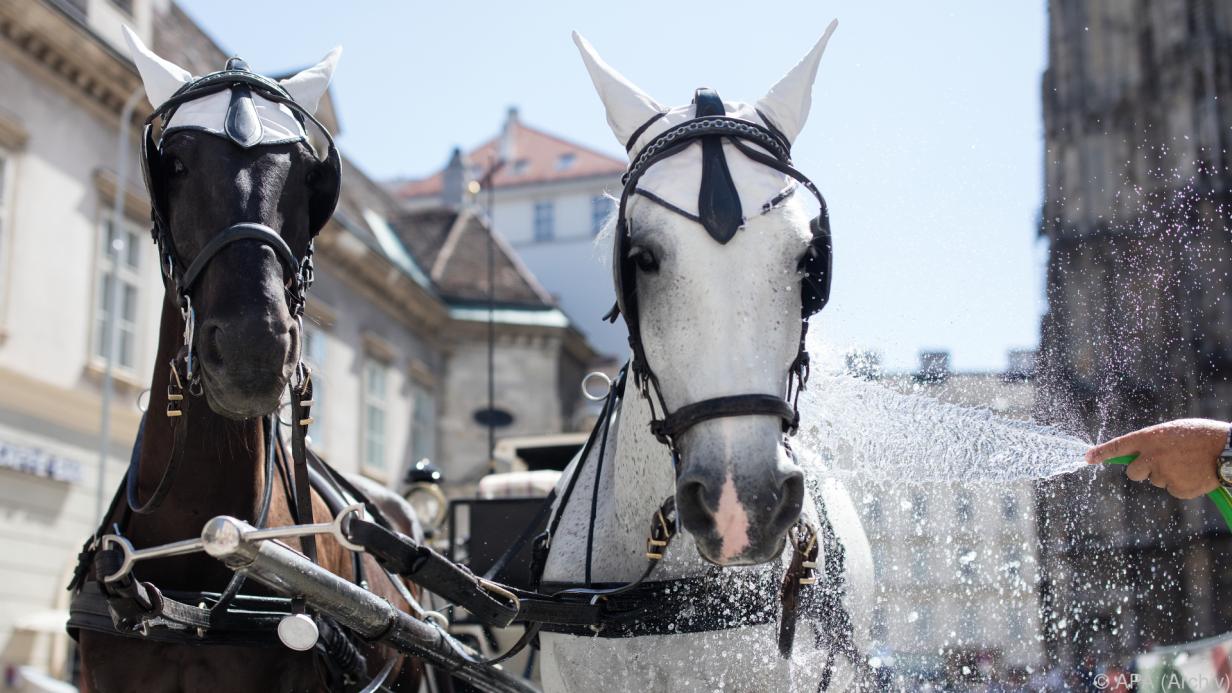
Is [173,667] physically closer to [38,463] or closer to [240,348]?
[240,348]

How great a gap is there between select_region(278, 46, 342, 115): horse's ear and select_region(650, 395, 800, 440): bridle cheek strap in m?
1.84

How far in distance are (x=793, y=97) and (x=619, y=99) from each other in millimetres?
483

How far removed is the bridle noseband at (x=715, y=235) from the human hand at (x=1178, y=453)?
1.04 m

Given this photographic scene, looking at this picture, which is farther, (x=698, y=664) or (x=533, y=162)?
(x=533, y=162)

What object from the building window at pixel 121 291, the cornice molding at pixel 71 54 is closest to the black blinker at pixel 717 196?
the building window at pixel 121 291

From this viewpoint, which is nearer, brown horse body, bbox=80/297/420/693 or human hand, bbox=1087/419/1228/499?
human hand, bbox=1087/419/1228/499

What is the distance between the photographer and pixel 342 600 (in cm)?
318

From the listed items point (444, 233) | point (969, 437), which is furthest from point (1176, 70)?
point (969, 437)

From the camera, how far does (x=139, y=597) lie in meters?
3.43

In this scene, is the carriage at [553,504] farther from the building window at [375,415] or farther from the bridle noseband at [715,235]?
the building window at [375,415]

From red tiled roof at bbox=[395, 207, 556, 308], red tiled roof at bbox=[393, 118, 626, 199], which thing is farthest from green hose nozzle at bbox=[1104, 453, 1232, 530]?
red tiled roof at bbox=[393, 118, 626, 199]

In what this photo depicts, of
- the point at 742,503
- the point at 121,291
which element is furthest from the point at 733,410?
the point at 121,291

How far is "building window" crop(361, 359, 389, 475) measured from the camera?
2495 centimetres

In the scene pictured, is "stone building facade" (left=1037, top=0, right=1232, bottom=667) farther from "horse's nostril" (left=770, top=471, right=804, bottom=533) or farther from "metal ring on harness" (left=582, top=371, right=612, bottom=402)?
"horse's nostril" (left=770, top=471, right=804, bottom=533)
